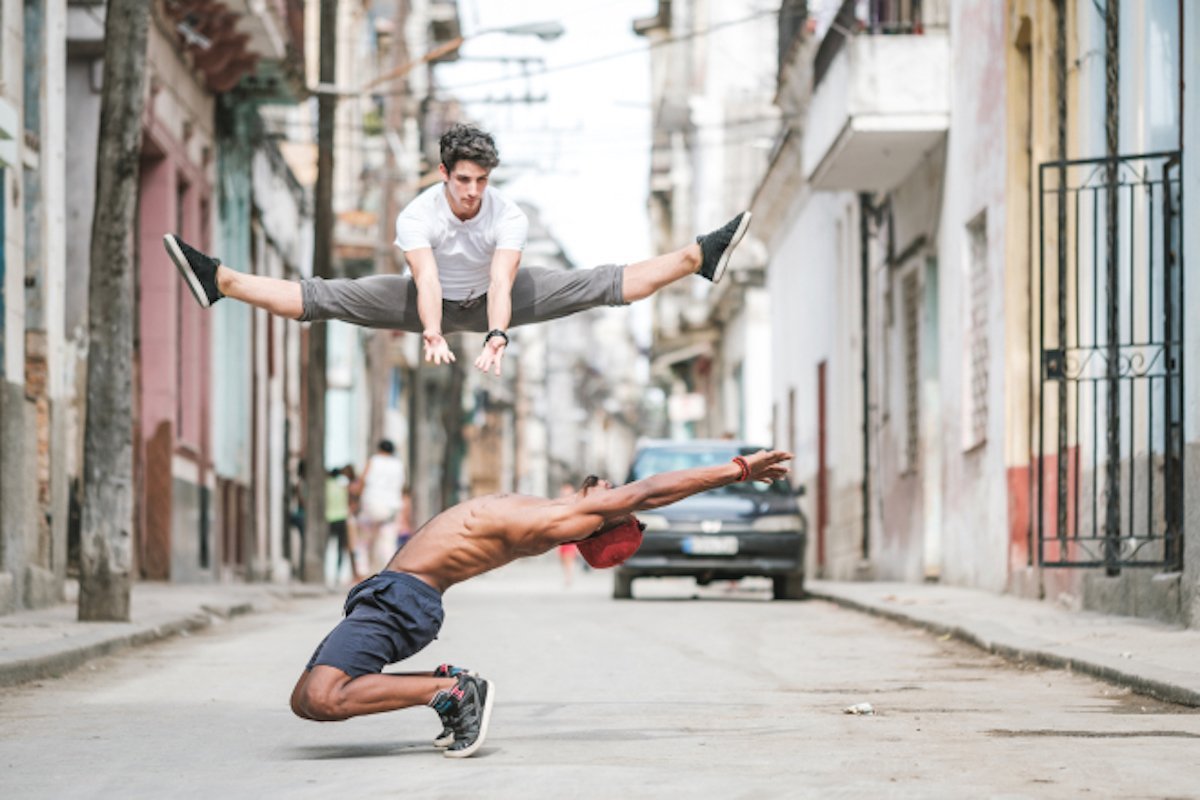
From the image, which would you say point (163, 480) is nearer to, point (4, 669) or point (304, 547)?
point (304, 547)

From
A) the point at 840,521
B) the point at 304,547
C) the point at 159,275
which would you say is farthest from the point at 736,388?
the point at 159,275

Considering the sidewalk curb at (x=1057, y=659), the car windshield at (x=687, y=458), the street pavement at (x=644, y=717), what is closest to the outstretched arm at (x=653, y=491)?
the street pavement at (x=644, y=717)

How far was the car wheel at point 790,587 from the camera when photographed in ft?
80.6

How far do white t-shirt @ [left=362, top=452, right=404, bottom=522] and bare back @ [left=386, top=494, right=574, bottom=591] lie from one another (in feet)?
67.7

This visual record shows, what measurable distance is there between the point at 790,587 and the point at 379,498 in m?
6.80

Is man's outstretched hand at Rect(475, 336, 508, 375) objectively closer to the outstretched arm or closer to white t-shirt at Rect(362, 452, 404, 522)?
the outstretched arm

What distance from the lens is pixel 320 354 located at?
32125 millimetres

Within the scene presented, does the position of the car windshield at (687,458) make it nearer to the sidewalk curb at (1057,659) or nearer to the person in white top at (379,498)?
the person in white top at (379,498)

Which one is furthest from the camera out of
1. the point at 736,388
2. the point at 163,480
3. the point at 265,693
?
the point at 736,388

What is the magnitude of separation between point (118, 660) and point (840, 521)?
21127 mm

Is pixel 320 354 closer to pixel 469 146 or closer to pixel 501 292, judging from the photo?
pixel 501 292

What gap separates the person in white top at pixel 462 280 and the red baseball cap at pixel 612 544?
111 cm

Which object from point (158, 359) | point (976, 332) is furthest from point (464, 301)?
point (158, 359)

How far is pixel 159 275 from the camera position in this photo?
93.2 ft
